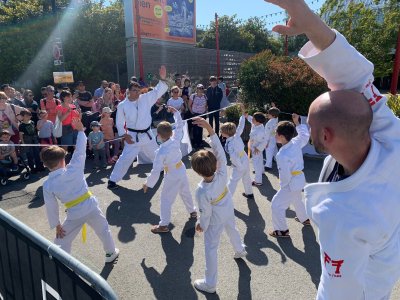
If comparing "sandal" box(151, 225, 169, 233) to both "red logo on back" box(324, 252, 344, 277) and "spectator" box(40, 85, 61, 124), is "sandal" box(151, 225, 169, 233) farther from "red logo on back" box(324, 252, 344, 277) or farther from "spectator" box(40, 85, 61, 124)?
"spectator" box(40, 85, 61, 124)

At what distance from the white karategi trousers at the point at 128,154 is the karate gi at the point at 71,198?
297 centimetres

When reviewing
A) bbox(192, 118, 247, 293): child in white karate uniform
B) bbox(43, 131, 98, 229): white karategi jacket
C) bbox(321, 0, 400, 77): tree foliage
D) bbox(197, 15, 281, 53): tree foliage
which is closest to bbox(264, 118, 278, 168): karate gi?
bbox(192, 118, 247, 293): child in white karate uniform

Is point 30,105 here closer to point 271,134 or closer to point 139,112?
point 139,112

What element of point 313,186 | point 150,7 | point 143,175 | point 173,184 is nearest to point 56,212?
point 173,184

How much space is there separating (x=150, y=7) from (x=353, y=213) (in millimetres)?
20273

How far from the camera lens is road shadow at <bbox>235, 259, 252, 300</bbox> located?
368 cm

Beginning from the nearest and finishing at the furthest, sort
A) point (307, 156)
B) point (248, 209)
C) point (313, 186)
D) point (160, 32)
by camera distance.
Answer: point (313, 186)
point (248, 209)
point (307, 156)
point (160, 32)

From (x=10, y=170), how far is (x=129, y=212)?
12.0ft

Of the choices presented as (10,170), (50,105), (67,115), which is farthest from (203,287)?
(50,105)

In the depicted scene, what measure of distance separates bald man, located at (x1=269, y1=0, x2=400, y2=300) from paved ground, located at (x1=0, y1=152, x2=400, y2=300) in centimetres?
191

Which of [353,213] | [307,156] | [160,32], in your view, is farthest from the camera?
[160,32]

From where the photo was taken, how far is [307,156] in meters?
9.24

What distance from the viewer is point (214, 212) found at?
3838mm

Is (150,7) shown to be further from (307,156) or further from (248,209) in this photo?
(248,209)
